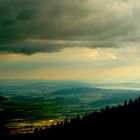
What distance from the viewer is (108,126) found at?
157500 millimetres

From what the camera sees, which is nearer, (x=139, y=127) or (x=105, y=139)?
(x=139, y=127)

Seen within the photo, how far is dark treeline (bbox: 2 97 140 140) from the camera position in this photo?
14050 cm

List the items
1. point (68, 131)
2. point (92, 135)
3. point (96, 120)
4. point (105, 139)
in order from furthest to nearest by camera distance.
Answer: point (68, 131) → point (96, 120) → point (92, 135) → point (105, 139)

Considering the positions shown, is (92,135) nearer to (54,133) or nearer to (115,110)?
(115,110)

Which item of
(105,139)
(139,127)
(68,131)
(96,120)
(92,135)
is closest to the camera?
(139,127)

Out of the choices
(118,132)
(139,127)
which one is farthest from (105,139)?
(139,127)

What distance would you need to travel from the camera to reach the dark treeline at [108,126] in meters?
140

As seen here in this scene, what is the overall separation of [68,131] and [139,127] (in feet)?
204

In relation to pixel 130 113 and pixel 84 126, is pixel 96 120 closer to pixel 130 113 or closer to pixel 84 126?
pixel 84 126

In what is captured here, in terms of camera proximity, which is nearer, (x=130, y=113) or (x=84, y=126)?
(x=130, y=113)

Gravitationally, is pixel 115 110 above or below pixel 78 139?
above

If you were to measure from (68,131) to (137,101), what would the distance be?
43028 mm

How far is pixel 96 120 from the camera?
17362cm

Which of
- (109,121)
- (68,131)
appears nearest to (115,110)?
(109,121)
